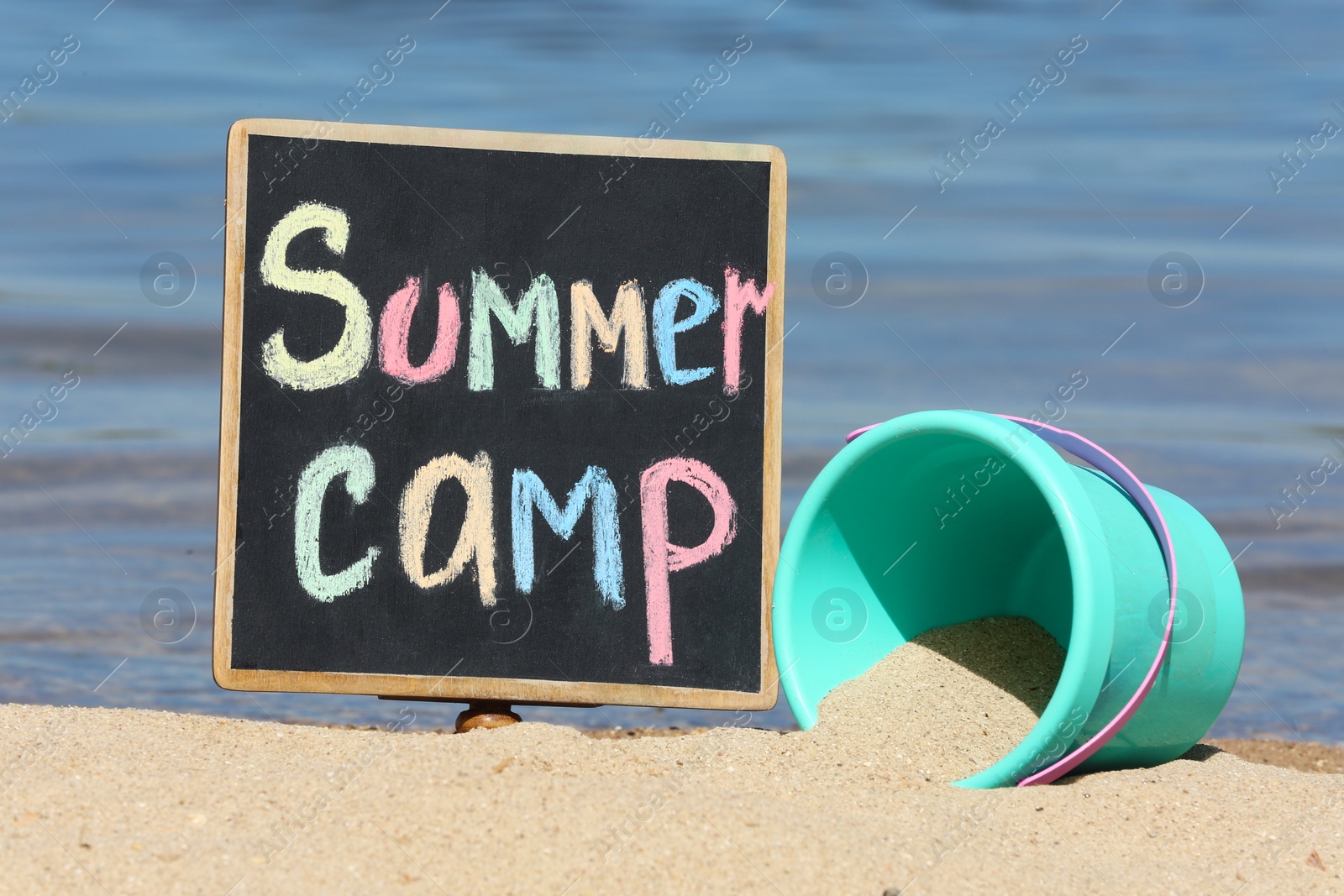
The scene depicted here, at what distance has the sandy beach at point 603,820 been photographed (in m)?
1.63

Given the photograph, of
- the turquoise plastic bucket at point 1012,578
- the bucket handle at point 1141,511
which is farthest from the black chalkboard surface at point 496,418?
the bucket handle at point 1141,511

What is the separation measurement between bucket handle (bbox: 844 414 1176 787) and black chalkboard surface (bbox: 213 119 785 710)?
376mm

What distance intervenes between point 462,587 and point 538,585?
14cm

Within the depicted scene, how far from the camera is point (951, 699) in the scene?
249 centimetres

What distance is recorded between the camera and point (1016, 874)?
1757 millimetres

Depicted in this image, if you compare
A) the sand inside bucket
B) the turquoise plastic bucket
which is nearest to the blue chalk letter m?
the turquoise plastic bucket

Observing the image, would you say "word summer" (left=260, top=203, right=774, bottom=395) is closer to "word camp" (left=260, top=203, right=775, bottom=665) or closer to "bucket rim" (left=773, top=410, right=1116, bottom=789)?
"word camp" (left=260, top=203, right=775, bottom=665)

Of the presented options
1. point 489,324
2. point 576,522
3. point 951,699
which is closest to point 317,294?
point 489,324

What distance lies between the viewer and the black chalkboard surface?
259 centimetres

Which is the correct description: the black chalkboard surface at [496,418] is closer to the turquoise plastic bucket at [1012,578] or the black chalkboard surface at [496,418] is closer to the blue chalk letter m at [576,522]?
the blue chalk letter m at [576,522]

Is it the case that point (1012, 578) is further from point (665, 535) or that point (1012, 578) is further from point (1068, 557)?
point (665, 535)

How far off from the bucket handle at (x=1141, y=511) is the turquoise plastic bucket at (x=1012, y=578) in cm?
2

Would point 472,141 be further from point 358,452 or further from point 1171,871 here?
point 1171,871

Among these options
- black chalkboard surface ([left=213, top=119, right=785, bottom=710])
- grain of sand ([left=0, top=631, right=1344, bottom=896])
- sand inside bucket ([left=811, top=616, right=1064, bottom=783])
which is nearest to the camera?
grain of sand ([left=0, top=631, right=1344, bottom=896])
